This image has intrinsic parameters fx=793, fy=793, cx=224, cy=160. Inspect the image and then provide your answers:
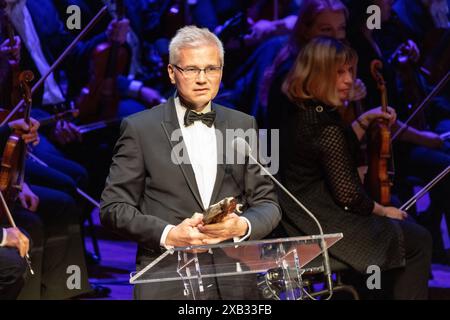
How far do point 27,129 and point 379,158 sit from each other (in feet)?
6.69

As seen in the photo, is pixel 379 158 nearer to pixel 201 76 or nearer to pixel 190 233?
pixel 201 76

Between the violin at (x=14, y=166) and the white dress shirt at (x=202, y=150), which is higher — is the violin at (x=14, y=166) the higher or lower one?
the lower one

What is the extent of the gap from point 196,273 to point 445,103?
2.89 metres

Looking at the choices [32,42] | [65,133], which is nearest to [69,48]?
[32,42]

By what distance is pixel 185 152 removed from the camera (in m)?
3.03

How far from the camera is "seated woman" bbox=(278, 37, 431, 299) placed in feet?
12.9

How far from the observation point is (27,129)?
456 centimetres

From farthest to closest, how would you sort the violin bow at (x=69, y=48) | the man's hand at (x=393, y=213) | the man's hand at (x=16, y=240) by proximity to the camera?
the violin bow at (x=69, y=48)
the man's hand at (x=393, y=213)
the man's hand at (x=16, y=240)

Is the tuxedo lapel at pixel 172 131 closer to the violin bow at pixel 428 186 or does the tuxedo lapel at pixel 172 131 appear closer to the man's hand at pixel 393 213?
the man's hand at pixel 393 213

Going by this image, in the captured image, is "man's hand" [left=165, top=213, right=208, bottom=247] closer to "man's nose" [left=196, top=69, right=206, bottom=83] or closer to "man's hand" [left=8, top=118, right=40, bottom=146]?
"man's nose" [left=196, top=69, right=206, bottom=83]

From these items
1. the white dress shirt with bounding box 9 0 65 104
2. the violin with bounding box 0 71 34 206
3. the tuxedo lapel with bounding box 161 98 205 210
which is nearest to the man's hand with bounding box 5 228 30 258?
the violin with bounding box 0 71 34 206

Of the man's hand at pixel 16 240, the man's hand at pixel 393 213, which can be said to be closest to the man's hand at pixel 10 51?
the man's hand at pixel 16 240

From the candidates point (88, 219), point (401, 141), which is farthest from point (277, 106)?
point (88, 219)

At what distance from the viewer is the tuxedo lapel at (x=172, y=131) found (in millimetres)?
2982
